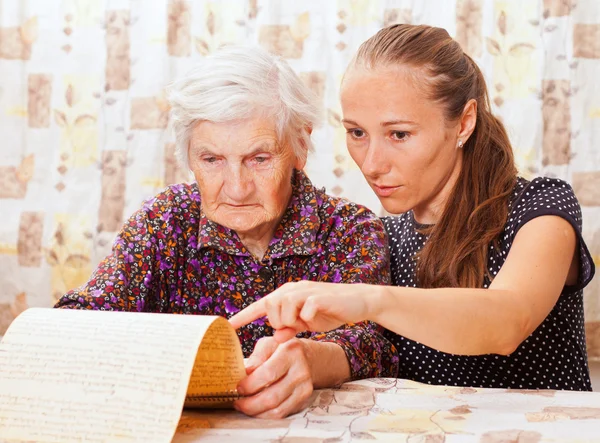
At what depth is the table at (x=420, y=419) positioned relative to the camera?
904 mm

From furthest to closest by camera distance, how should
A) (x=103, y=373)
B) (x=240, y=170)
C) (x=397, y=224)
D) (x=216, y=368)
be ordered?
(x=397, y=224) < (x=240, y=170) < (x=216, y=368) < (x=103, y=373)

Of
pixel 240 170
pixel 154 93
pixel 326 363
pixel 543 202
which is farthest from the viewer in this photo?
pixel 154 93

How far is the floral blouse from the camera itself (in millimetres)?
1474

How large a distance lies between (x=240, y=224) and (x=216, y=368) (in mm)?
482

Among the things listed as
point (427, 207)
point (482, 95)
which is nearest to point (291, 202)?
point (427, 207)

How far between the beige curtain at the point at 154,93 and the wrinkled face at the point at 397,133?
96 cm

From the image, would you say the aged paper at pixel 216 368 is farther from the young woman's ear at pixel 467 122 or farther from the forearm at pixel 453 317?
the young woman's ear at pixel 467 122

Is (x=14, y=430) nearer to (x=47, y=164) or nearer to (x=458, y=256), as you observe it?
(x=458, y=256)

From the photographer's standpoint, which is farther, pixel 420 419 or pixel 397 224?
pixel 397 224

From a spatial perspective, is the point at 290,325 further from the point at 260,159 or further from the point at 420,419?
the point at 260,159

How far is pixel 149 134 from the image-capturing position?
2.56 meters

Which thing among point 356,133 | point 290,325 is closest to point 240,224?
point 356,133

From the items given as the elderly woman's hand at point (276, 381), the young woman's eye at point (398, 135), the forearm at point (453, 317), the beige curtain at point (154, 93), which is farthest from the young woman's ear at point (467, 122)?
the beige curtain at point (154, 93)

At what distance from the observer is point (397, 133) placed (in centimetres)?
147
